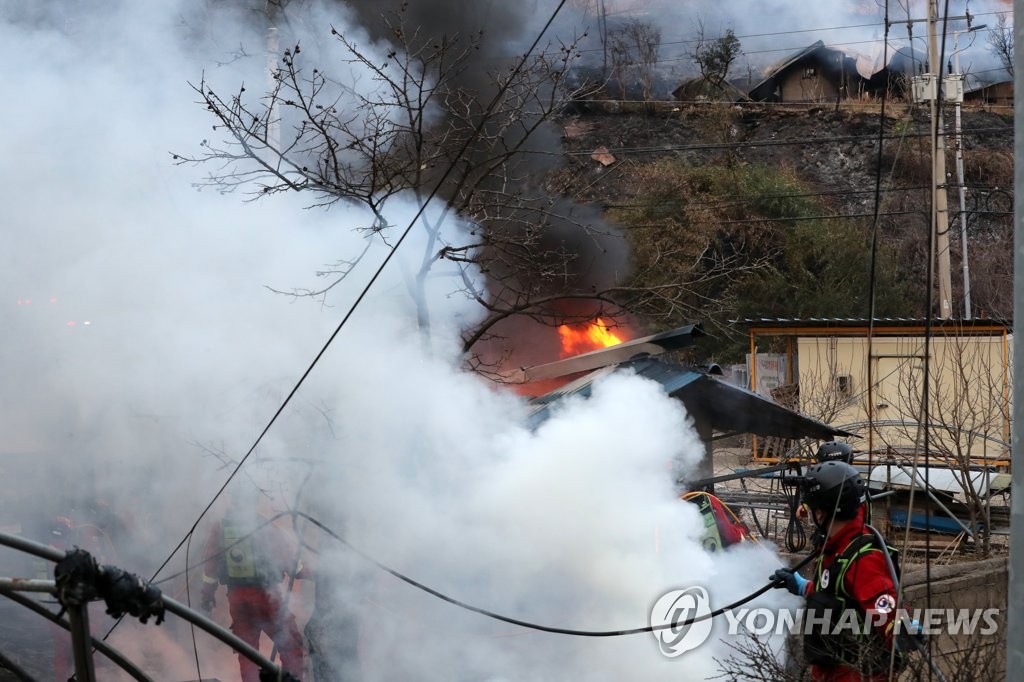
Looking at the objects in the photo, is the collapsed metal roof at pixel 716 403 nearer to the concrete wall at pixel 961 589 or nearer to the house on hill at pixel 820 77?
the concrete wall at pixel 961 589

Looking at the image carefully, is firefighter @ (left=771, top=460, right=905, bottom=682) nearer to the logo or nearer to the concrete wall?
the concrete wall

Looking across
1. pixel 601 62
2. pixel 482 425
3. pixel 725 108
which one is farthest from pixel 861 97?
pixel 482 425

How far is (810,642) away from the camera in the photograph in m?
4.31

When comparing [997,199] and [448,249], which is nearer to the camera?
[448,249]

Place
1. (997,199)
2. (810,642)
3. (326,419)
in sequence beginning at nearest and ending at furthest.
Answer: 1. (810,642)
2. (326,419)
3. (997,199)

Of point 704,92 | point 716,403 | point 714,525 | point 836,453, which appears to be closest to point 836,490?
point 836,453

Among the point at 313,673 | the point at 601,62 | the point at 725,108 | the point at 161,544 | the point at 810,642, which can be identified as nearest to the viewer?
the point at 810,642

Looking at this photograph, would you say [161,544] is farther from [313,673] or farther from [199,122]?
[199,122]

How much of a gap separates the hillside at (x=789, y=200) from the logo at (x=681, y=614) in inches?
504

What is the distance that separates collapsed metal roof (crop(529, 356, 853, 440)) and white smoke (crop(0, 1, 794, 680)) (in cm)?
32

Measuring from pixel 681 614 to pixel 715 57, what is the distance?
88.0 feet

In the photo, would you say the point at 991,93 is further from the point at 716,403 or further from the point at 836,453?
the point at 836,453

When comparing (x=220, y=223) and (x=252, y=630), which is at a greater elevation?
(x=220, y=223)

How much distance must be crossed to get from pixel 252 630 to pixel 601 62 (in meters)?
26.7
